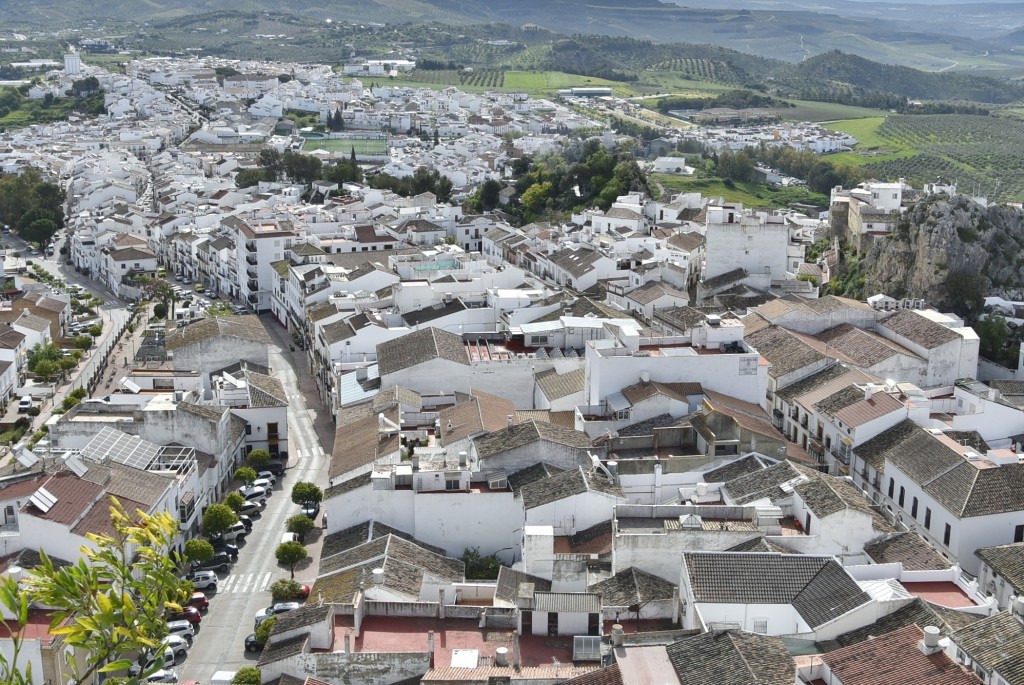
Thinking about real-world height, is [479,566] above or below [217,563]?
above

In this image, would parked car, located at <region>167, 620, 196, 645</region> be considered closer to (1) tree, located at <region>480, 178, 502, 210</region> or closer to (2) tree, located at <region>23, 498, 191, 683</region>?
(2) tree, located at <region>23, 498, 191, 683</region>

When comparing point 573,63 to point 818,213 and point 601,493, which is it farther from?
point 601,493

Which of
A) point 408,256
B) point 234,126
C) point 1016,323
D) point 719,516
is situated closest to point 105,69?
point 234,126

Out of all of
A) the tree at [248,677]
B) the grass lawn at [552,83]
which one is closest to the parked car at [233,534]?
the tree at [248,677]

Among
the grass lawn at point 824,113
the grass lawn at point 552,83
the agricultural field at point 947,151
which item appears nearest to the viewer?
the agricultural field at point 947,151

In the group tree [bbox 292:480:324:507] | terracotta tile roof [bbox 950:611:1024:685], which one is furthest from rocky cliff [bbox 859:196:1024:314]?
terracotta tile roof [bbox 950:611:1024:685]

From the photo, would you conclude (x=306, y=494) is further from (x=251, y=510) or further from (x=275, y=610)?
(x=275, y=610)

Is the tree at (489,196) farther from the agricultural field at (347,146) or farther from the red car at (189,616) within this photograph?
the red car at (189,616)

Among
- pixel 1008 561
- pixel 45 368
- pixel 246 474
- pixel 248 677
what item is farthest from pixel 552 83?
pixel 248 677

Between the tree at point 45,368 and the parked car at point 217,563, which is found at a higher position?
Result: the parked car at point 217,563
